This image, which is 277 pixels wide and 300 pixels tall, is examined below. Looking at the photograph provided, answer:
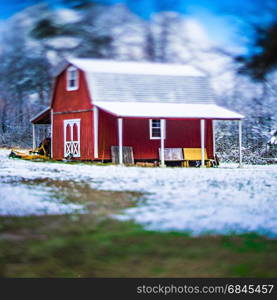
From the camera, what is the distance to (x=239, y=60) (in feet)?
22.2

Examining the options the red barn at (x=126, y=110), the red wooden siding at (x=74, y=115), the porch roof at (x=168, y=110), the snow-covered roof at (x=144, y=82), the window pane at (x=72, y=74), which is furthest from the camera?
the porch roof at (x=168, y=110)

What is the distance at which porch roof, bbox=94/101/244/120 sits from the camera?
7505 mm

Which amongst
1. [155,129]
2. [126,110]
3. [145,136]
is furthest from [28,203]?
[155,129]

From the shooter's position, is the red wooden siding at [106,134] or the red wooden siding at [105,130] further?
the red wooden siding at [106,134]

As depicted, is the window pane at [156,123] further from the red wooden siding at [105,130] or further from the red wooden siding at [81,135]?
the red wooden siding at [81,135]

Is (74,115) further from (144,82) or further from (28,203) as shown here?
(28,203)

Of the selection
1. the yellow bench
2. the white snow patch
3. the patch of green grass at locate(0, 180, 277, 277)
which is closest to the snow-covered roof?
the yellow bench

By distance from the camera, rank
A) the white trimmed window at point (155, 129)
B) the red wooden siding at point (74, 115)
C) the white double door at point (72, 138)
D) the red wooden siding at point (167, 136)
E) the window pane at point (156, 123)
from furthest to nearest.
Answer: the window pane at point (156, 123), the white trimmed window at point (155, 129), the red wooden siding at point (167, 136), the white double door at point (72, 138), the red wooden siding at point (74, 115)

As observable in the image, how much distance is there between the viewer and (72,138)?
311 inches

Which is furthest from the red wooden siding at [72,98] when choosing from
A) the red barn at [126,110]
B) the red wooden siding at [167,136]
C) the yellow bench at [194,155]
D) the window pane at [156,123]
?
the yellow bench at [194,155]

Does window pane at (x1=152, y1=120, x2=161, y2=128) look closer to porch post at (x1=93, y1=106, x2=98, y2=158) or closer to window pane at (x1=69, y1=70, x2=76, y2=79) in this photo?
porch post at (x1=93, y1=106, x2=98, y2=158)

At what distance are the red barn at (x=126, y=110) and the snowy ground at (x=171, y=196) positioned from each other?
64cm

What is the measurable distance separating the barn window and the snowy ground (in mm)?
942

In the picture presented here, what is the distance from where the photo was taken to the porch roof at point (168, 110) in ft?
24.6
